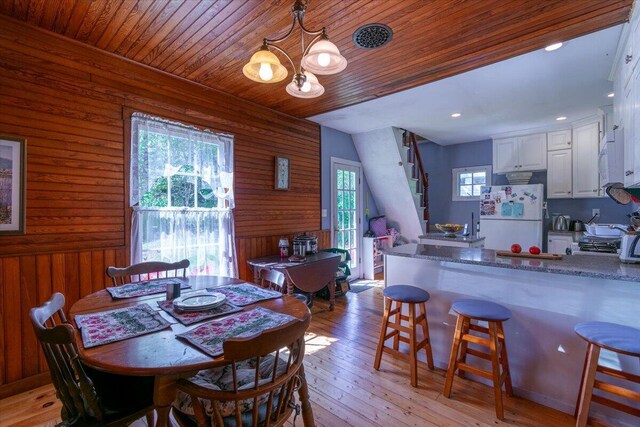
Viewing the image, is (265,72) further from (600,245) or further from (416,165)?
(416,165)

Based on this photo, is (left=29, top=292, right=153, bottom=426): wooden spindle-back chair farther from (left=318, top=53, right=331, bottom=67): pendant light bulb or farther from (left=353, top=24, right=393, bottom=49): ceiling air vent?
(left=353, top=24, right=393, bottom=49): ceiling air vent

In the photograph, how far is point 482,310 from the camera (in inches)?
71.1

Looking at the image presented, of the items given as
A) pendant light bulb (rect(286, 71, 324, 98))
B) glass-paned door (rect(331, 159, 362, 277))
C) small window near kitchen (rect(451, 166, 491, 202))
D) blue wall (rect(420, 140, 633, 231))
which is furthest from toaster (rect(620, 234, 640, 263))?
small window near kitchen (rect(451, 166, 491, 202))

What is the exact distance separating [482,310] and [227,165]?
2.61 metres

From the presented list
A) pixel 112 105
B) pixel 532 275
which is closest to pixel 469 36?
pixel 532 275

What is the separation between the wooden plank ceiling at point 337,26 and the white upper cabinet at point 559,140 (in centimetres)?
282

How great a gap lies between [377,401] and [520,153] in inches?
178

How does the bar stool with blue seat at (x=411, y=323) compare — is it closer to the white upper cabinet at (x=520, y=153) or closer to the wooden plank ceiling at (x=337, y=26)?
the wooden plank ceiling at (x=337, y=26)

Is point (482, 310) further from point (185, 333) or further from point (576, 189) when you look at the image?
point (576, 189)

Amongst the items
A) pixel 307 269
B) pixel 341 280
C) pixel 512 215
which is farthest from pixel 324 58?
pixel 512 215

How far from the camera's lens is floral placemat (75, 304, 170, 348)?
1.13m

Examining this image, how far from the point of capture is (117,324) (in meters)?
1.26

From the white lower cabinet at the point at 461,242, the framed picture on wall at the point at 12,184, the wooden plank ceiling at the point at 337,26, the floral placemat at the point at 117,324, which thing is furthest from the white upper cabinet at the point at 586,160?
the framed picture on wall at the point at 12,184

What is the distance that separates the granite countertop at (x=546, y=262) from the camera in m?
1.55
